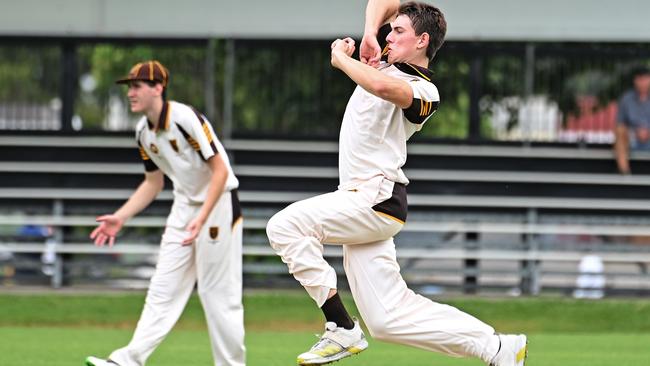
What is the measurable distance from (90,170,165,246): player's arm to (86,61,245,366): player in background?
11mm

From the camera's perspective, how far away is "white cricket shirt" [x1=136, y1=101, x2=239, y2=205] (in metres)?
10.6

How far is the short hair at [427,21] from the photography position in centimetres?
836

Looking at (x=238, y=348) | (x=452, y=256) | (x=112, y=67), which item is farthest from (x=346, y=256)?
(x=112, y=67)

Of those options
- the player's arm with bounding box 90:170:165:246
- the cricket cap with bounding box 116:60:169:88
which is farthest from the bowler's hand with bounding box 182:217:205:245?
the cricket cap with bounding box 116:60:169:88

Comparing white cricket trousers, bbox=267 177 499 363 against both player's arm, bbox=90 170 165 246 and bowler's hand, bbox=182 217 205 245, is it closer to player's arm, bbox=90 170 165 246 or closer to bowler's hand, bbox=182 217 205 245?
bowler's hand, bbox=182 217 205 245

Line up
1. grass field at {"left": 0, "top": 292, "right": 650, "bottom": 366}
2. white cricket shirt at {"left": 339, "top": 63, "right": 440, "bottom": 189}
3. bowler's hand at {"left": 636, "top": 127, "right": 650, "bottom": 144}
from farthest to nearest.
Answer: bowler's hand at {"left": 636, "top": 127, "right": 650, "bottom": 144}
grass field at {"left": 0, "top": 292, "right": 650, "bottom": 366}
white cricket shirt at {"left": 339, "top": 63, "right": 440, "bottom": 189}

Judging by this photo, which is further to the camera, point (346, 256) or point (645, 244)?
point (645, 244)

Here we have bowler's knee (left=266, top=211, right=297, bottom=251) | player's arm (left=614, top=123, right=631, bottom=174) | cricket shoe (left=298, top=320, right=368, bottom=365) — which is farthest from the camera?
player's arm (left=614, top=123, right=631, bottom=174)

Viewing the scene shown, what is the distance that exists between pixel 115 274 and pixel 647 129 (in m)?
7.64

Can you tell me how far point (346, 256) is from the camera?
8.57m

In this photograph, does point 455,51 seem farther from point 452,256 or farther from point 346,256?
point 346,256

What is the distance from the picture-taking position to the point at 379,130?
329 inches

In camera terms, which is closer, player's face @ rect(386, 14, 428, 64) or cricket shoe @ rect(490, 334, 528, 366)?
player's face @ rect(386, 14, 428, 64)

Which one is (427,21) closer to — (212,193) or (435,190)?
(212,193)
